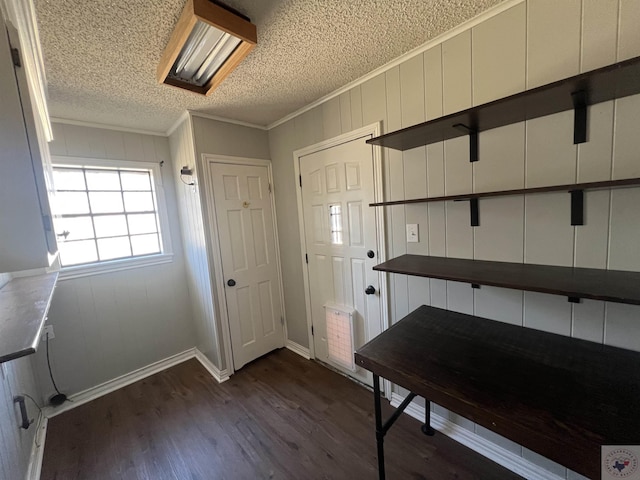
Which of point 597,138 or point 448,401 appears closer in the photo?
point 448,401

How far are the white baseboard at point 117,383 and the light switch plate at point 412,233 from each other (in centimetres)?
267

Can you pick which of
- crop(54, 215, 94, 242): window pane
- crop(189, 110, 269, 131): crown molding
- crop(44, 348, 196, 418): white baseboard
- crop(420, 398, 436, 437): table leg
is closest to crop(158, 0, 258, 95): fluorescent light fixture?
crop(189, 110, 269, 131): crown molding

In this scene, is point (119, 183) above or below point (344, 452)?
above

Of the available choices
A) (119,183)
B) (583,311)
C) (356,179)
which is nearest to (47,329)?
(119,183)

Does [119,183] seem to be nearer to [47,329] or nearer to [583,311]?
[47,329]

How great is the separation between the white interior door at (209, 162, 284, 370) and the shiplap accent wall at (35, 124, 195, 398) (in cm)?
74

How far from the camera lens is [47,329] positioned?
2090 millimetres

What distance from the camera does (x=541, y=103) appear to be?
108cm

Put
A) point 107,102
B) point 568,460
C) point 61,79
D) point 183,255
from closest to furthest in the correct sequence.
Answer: point 568,460
point 61,79
point 107,102
point 183,255

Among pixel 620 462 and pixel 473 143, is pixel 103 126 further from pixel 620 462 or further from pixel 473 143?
pixel 620 462

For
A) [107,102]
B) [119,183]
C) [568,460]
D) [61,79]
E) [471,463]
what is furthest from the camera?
[119,183]

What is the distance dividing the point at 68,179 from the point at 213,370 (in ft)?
7.11

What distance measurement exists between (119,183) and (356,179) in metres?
2.30

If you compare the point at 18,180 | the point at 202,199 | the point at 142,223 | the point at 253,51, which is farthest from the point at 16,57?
the point at 142,223
